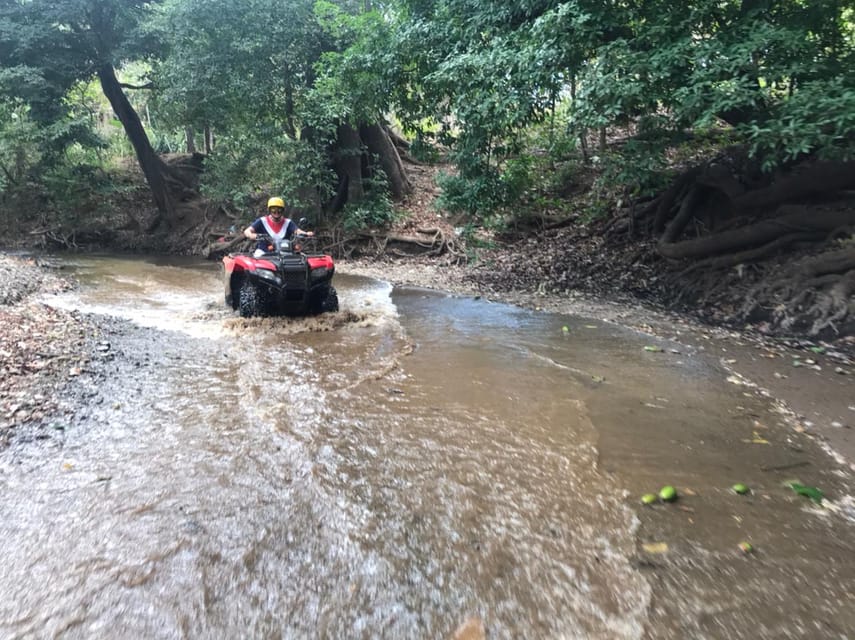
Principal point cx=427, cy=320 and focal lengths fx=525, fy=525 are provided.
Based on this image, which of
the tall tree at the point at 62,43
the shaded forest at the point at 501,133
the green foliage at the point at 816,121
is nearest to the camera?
the green foliage at the point at 816,121

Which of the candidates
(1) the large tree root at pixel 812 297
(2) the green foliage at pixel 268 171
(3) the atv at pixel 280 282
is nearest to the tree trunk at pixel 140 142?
(2) the green foliage at pixel 268 171

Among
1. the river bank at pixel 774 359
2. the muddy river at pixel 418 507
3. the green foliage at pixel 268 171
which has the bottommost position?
the muddy river at pixel 418 507

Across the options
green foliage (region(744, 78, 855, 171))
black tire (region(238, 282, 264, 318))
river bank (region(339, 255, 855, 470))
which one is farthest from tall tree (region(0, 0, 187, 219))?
green foliage (region(744, 78, 855, 171))

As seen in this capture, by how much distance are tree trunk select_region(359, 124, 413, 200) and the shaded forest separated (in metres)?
0.06

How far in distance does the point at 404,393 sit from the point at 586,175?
11.4 meters

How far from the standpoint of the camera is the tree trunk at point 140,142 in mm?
17891

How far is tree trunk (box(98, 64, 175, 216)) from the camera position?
704 inches

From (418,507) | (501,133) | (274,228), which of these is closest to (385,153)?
(501,133)

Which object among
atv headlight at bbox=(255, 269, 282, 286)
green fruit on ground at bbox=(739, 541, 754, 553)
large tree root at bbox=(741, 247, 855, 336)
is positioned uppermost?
large tree root at bbox=(741, 247, 855, 336)

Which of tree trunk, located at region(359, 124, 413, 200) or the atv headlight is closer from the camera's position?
the atv headlight

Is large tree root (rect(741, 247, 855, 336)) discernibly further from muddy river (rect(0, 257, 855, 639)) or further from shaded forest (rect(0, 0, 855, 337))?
muddy river (rect(0, 257, 855, 639))

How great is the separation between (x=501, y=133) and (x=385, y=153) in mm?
8423

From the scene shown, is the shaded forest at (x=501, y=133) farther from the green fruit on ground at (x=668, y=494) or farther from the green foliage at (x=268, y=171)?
the green fruit on ground at (x=668, y=494)

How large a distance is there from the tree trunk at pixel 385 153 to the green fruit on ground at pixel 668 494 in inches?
566
